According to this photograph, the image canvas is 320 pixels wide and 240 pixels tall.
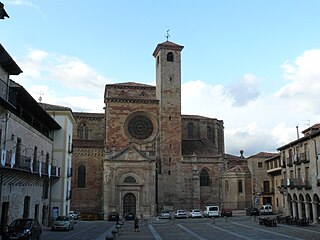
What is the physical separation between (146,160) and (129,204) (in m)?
5.95

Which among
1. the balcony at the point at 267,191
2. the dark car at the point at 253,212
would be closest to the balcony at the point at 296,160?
the dark car at the point at 253,212

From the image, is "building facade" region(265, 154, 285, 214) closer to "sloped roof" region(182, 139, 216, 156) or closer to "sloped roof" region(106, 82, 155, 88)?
"sloped roof" region(182, 139, 216, 156)

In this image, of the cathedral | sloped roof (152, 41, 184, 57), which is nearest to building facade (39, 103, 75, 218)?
the cathedral

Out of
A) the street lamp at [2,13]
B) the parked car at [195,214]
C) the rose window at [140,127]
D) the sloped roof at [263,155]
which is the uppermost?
the rose window at [140,127]

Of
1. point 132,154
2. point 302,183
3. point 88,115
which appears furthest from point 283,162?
point 88,115

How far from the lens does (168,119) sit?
5325 centimetres

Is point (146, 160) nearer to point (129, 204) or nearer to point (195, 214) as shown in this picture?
point (129, 204)

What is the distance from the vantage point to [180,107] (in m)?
54.3

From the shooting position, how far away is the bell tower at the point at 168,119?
2020 inches

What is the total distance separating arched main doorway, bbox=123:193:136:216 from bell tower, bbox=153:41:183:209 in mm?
4064

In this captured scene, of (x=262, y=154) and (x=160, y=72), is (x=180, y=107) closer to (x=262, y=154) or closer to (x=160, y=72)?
(x=160, y=72)

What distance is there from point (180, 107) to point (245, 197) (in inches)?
617

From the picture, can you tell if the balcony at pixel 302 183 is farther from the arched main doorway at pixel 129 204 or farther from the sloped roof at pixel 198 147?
the arched main doorway at pixel 129 204

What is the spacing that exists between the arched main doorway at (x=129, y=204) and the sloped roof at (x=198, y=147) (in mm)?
10363
